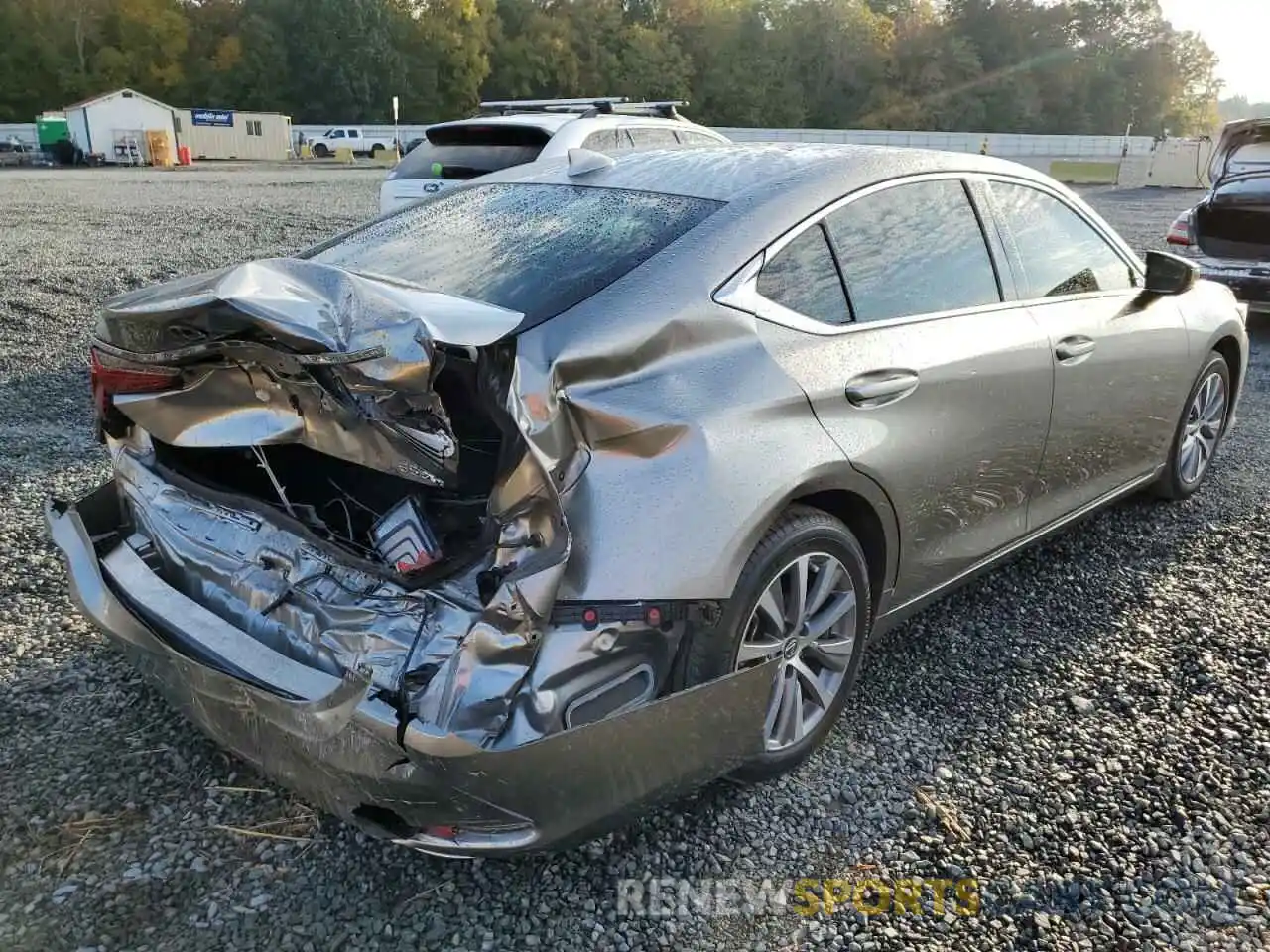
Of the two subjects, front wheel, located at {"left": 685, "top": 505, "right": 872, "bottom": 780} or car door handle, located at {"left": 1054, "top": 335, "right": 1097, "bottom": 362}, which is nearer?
front wheel, located at {"left": 685, "top": 505, "right": 872, "bottom": 780}

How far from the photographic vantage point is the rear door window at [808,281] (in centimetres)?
266

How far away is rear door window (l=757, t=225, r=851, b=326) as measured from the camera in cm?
266

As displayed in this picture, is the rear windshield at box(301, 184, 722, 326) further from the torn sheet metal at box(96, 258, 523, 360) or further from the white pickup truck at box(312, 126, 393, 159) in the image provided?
the white pickup truck at box(312, 126, 393, 159)

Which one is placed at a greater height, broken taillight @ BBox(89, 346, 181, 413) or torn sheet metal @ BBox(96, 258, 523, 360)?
torn sheet metal @ BBox(96, 258, 523, 360)

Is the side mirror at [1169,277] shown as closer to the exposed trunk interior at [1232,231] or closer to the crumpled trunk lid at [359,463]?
the crumpled trunk lid at [359,463]

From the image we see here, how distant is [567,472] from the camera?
215cm

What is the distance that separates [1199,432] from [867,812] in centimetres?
321

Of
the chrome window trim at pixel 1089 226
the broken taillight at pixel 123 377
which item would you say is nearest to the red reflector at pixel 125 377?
the broken taillight at pixel 123 377

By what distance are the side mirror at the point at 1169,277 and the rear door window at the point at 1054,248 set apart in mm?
76

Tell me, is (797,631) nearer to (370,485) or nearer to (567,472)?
(567,472)

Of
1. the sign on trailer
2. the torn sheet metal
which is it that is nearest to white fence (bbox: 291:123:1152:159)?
the sign on trailer

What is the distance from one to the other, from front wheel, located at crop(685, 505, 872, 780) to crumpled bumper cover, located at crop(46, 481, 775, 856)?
0.37 feet

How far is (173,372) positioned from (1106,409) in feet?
10.4

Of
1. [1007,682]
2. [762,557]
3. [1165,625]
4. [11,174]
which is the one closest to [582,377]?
[762,557]
